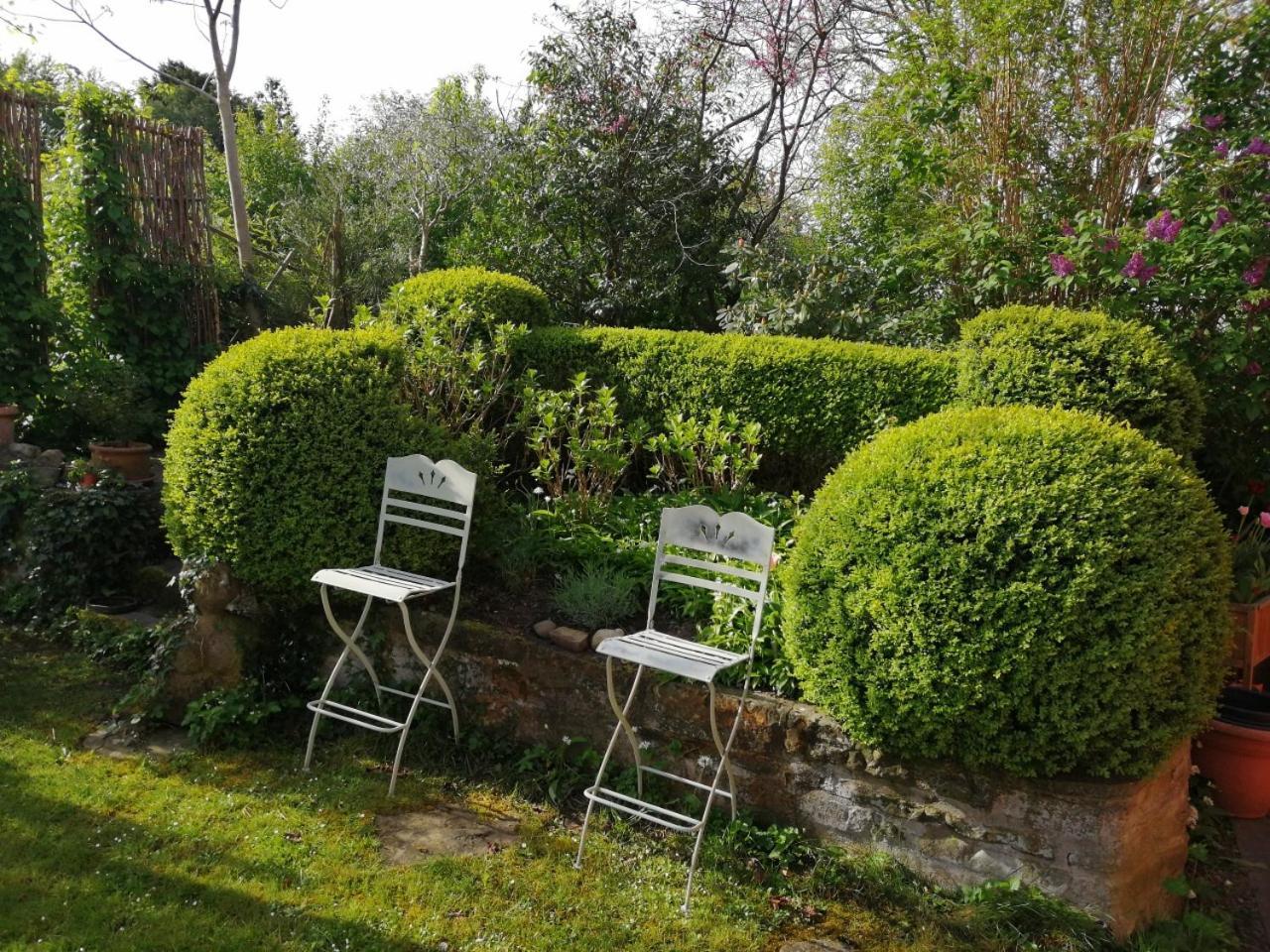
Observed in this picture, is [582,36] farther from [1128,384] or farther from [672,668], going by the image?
[672,668]

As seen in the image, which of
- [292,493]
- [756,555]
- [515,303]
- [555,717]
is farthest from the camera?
[515,303]

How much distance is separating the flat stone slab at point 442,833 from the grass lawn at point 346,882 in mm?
54

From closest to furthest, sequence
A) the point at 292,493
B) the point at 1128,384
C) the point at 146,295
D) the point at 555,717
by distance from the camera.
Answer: the point at 555,717, the point at 292,493, the point at 1128,384, the point at 146,295

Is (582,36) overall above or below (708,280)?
above

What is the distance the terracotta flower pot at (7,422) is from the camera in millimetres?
5949

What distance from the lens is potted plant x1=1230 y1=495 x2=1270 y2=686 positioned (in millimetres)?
4230

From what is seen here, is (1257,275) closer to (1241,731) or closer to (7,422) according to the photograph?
(1241,731)

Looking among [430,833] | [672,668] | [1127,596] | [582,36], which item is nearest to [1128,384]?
[1127,596]

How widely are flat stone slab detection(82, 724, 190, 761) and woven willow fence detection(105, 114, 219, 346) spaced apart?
426 cm

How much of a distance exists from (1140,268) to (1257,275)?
22.1 inches

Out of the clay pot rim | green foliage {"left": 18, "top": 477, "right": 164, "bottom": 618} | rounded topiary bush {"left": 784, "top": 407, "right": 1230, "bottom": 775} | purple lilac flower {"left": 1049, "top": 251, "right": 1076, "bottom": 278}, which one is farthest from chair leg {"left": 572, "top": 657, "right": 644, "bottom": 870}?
purple lilac flower {"left": 1049, "top": 251, "right": 1076, "bottom": 278}

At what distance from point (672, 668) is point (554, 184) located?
21.4 feet

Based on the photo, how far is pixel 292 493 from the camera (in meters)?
4.06

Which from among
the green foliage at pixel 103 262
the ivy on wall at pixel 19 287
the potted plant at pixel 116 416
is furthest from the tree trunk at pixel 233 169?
the potted plant at pixel 116 416
